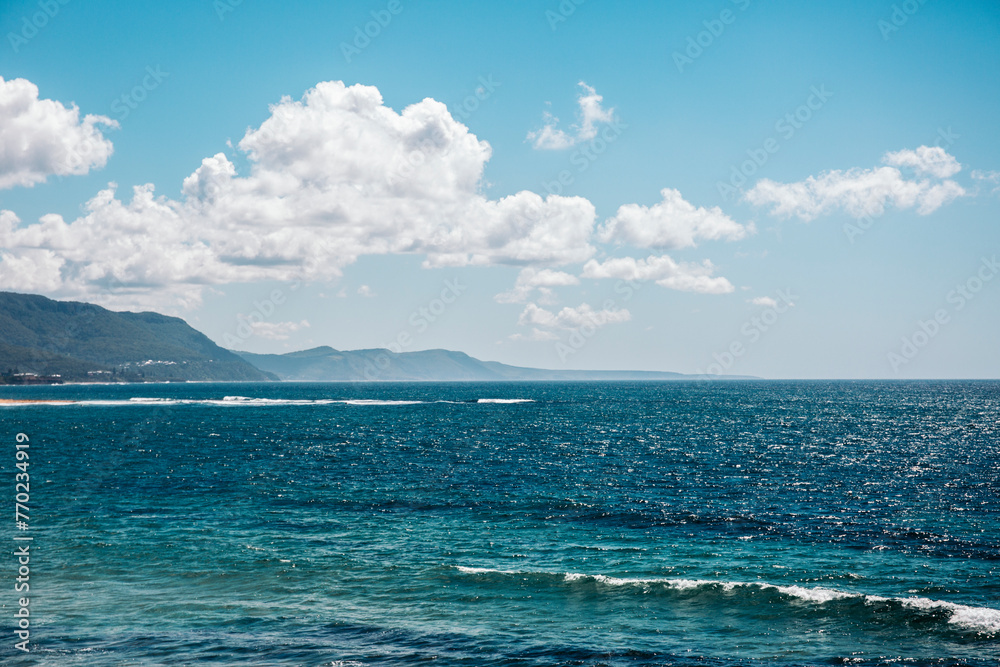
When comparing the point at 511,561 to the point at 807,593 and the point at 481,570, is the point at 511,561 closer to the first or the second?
the point at 481,570

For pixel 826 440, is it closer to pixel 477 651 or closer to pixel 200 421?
pixel 477 651

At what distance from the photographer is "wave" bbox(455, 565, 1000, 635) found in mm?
25266

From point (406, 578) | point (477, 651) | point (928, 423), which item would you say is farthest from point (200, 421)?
point (928, 423)

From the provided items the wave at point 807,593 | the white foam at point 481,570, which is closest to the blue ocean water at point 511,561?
the wave at point 807,593

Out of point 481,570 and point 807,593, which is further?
point 481,570

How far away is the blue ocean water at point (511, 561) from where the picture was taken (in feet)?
77.4

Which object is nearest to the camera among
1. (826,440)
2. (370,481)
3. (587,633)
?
(587,633)

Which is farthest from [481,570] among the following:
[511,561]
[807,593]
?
[807,593]

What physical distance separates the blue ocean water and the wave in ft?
0.43

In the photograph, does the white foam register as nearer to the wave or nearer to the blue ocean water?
the wave

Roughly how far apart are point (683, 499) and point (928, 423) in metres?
104

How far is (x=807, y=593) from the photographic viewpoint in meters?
28.5

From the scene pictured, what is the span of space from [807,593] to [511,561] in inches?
531

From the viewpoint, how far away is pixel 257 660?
72.1 ft
